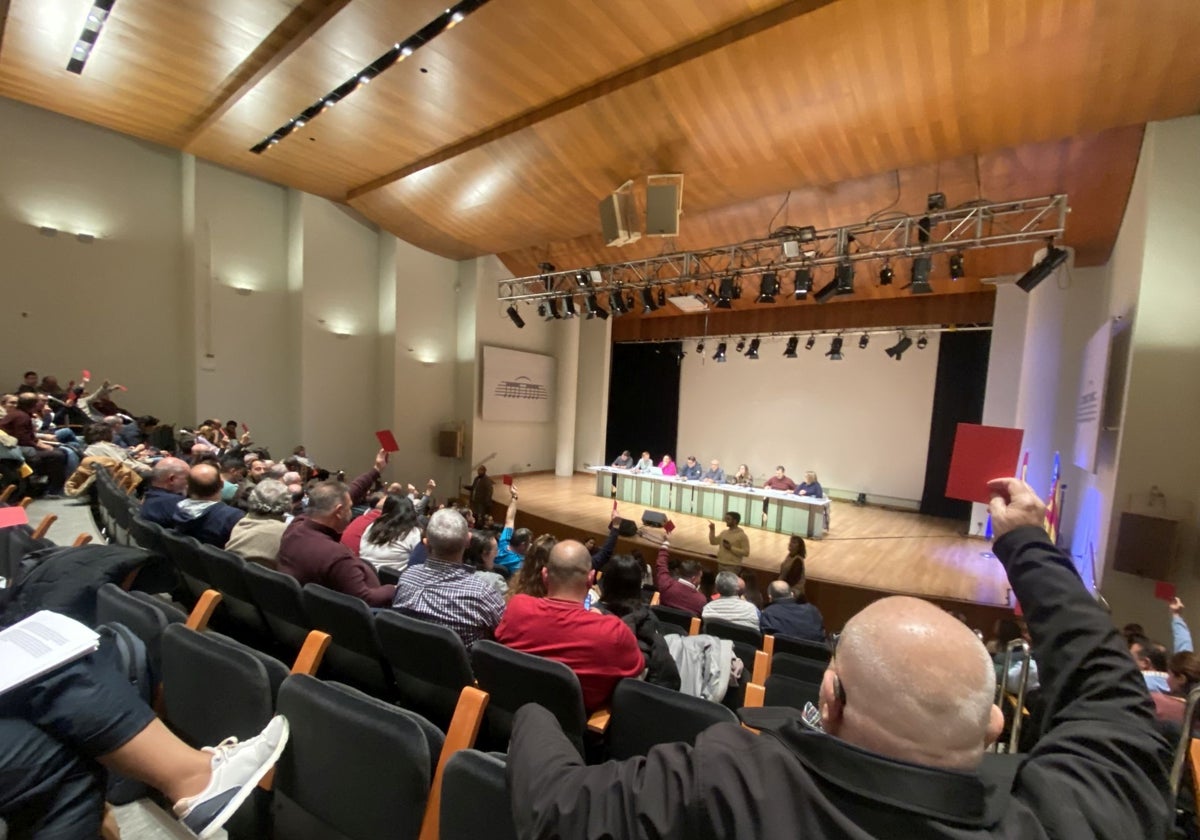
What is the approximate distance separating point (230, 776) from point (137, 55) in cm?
722

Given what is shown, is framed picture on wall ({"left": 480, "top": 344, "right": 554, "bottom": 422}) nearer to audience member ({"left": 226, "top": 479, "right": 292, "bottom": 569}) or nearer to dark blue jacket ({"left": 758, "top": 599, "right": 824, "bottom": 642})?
audience member ({"left": 226, "top": 479, "right": 292, "bottom": 569})

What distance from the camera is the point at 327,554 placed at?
2469 mm

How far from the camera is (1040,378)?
24.6 feet

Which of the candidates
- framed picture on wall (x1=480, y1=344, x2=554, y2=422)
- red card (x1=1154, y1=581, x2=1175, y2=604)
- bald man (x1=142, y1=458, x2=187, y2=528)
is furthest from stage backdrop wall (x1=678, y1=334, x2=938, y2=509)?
bald man (x1=142, y1=458, x2=187, y2=528)

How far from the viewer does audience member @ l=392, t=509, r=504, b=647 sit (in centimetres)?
214

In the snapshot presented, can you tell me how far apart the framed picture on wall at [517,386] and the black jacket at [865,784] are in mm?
10690

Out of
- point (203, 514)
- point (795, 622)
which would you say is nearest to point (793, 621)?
point (795, 622)

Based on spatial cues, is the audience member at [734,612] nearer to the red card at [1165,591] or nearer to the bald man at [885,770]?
the bald man at [885,770]

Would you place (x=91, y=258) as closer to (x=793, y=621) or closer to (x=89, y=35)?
(x=89, y=35)

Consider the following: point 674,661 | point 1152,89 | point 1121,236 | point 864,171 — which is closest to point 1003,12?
point 1152,89

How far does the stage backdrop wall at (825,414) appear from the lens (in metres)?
11.0

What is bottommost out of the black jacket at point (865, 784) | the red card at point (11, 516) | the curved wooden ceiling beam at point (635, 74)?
the red card at point (11, 516)

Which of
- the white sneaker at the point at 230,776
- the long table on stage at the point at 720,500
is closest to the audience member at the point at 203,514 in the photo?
the white sneaker at the point at 230,776

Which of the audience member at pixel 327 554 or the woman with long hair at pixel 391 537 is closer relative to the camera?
the audience member at pixel 327 554
